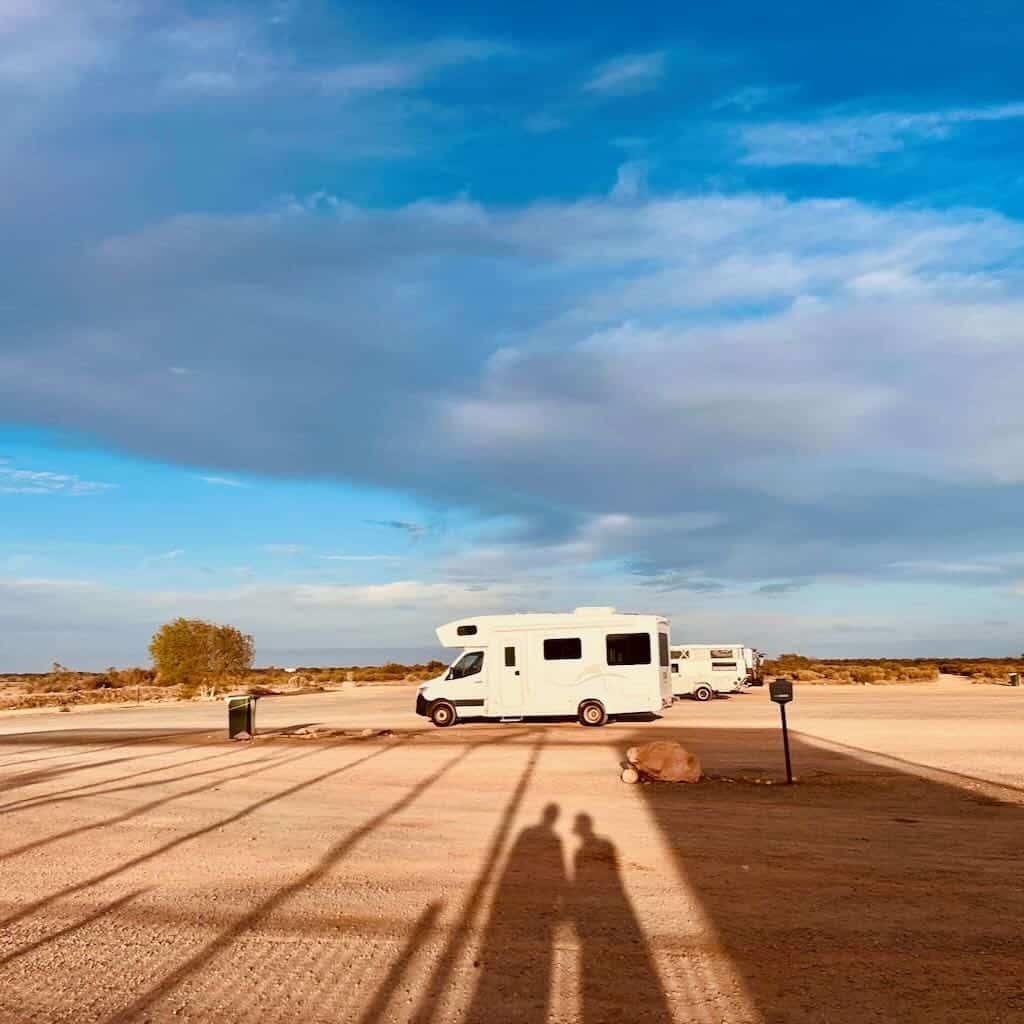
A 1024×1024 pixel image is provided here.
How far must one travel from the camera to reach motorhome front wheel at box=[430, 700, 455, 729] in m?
26.2

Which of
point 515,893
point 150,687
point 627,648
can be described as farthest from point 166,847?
point 150,687

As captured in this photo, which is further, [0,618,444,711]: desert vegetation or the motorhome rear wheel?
[0,618,444,711]: desert vegetation

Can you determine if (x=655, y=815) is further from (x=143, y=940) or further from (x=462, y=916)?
(x=143, y=940)

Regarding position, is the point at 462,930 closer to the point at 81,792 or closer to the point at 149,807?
the point at 149,807

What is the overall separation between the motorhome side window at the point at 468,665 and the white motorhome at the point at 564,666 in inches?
1.1

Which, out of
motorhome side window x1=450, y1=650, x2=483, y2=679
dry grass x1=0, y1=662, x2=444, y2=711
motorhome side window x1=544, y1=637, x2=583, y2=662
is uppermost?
motorhome side window x1=544, y1=637, x2=583, y2=662

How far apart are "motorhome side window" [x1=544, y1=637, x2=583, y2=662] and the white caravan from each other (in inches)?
646

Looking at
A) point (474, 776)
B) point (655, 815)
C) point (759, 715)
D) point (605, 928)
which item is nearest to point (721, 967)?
point (605, 928)

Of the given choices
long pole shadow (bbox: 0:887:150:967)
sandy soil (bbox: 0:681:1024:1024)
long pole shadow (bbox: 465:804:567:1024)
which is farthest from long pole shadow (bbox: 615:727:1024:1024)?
long pole shadow (bbox: 0:887:150:967)

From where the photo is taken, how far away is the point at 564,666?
25281 mm

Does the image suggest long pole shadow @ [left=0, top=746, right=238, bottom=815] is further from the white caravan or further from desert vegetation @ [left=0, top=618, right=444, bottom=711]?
desert vegetation @ [left=0, top=618, right=444, bottom=711]

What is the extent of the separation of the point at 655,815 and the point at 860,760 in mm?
7377

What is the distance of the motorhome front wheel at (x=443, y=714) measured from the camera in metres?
26.2

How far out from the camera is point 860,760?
58.2ft
